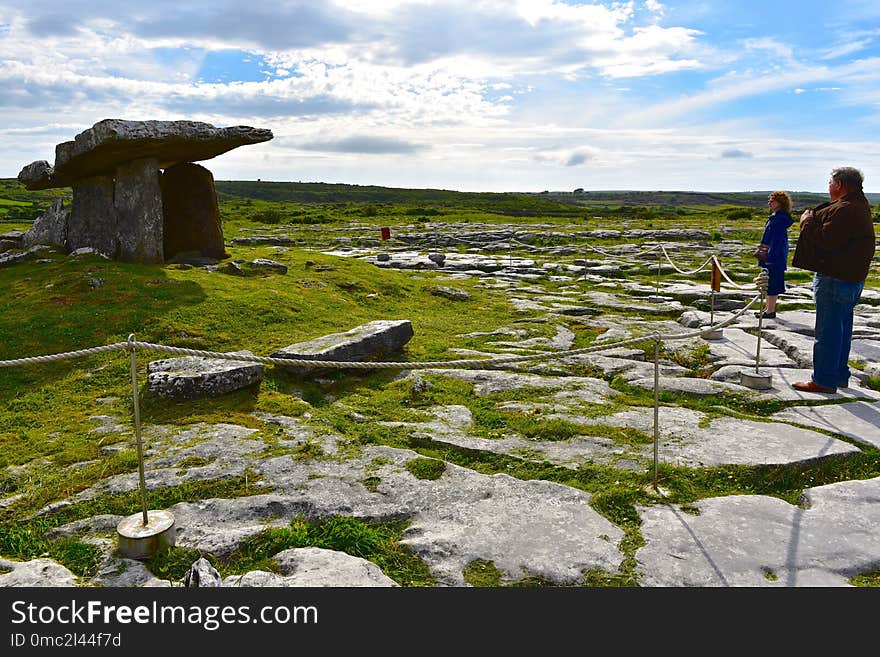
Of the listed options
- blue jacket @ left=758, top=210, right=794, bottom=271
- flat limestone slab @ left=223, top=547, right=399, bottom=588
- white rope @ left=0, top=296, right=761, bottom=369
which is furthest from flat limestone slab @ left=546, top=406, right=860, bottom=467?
blue jacket @ left=758, top=210, right=794, bottom=271

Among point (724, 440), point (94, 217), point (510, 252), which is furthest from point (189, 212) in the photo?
point (510, 252)

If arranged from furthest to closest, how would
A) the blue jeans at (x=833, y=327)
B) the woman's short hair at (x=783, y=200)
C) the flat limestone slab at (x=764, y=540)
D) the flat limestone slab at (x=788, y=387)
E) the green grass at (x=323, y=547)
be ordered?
the woman's short hair at (x=783, y=200)
the flat limestone slab at (x=788, y=387)
the blue jeans at (x=833, y=327)
the green grass at (x=323, y=547)
the flat limestone slab at (x=764, y=540)

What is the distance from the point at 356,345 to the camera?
9844 millimetres

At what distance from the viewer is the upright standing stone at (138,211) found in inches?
611

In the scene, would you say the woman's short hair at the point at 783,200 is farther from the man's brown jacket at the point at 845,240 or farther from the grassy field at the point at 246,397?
the man's brown jacket at the point at 845,240

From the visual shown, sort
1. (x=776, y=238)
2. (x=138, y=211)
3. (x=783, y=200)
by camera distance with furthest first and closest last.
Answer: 1. (x=138, y=211)
2. (x=776, y=238)
3. (x=783, y=200)

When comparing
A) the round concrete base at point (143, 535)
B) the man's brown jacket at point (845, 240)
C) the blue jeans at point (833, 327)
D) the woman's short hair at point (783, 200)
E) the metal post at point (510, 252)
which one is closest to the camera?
the round concrete base at point (143, 535)

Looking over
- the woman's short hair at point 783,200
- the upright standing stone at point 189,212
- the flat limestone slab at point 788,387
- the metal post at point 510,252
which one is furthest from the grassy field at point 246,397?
the metal post at point 510,252

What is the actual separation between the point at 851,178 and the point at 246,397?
8196 mm

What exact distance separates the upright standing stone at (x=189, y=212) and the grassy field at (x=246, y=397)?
2460 millimetres

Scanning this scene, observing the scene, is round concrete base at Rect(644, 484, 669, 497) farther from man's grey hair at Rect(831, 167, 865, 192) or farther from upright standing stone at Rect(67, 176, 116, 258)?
upright standing stone at Rect(67, 176, 116, 258)

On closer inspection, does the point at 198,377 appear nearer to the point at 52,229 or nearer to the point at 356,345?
the point at 356,345

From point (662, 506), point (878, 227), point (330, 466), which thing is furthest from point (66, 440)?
point (878, 227)

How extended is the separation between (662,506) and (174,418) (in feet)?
18.1
